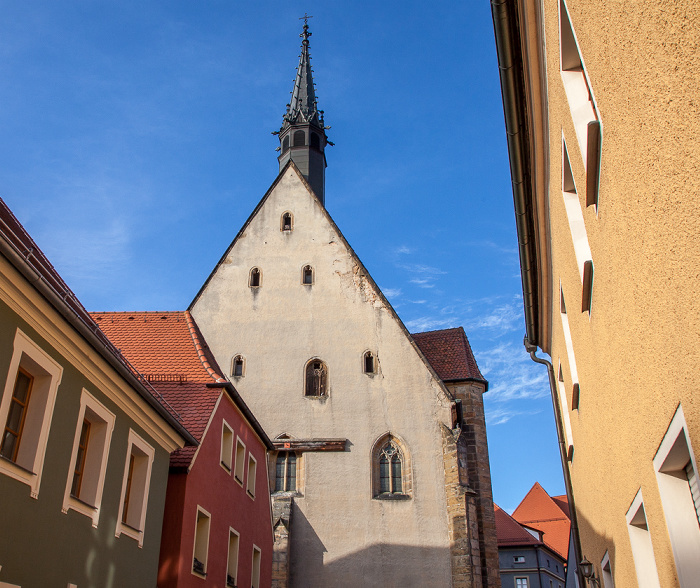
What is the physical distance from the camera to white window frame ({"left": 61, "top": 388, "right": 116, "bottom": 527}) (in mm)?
7469

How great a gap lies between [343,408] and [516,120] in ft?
41.2

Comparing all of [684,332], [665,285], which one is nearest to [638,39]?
[665,285]

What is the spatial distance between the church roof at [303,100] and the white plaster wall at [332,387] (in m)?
6.44

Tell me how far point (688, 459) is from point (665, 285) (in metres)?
1.14

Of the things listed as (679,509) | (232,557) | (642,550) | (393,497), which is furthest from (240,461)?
(679,509)

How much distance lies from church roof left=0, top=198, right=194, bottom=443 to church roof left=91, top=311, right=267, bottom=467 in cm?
143

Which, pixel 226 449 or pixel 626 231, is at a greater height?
pixel 226 449

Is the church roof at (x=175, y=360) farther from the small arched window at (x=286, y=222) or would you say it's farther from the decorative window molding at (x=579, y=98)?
the decorative window molding at (x=579, y=98)

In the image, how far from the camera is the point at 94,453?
8.03m

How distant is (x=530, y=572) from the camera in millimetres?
32312

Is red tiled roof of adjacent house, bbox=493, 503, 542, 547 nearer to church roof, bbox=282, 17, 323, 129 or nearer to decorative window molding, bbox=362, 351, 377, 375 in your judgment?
decorative window molding, bbox=362, 351, 377, 375

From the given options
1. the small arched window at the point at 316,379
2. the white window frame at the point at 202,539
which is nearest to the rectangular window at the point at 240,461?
the white window frame at the point at 202,539

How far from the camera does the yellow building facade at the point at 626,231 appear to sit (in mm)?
2623

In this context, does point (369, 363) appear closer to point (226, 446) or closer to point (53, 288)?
point (226, 446)
